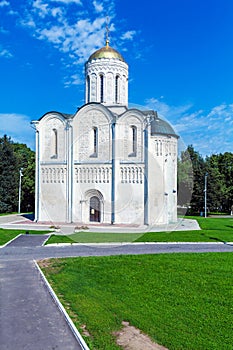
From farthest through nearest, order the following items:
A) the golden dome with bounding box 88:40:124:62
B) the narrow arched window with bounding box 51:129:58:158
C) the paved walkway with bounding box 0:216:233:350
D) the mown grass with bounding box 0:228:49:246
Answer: the golden dome with bounding box 88:40:124:62
the narrow arched window with bounding box 51:129:58:158
the mown grass with bounding box 0:228:49:246
the paved walkway with bounding box 0:216:233:350

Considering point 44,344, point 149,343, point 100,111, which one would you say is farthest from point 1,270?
point 100,111

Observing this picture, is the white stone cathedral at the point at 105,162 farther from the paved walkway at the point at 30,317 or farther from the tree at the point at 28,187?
the paved walkway at the point at 30,317

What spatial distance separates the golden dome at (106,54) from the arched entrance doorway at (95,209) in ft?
42.1

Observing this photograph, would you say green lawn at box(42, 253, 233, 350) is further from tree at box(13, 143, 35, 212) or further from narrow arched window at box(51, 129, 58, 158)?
tree at box(13, 143, 35, 212)

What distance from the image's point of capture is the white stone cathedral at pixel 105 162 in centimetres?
2723

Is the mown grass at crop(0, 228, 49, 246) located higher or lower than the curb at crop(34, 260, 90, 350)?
higher

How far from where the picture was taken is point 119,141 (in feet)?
93.9

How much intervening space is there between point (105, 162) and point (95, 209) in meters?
4.07

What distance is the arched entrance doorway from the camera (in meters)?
28.3

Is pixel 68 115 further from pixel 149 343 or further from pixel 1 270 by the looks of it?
pixel 149 343

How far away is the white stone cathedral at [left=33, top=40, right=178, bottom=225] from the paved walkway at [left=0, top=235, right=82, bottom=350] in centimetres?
1610

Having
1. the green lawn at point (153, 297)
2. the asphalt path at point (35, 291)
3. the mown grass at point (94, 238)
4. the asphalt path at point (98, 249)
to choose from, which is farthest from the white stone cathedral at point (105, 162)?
the green lawn at point (153, 297)

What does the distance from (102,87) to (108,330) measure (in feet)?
86.4

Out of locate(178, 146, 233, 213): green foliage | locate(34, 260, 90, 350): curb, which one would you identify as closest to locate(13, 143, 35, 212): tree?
locate(178, 146, 233, 213): green foliage
